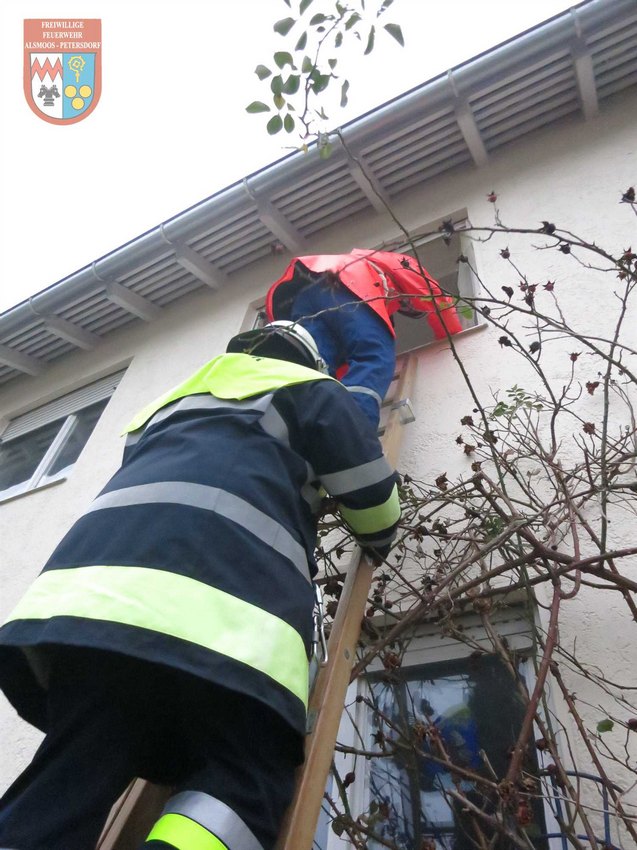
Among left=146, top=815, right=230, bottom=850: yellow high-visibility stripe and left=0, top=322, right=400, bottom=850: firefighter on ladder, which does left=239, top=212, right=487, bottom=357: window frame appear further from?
left=146, top=815, right=230, bottom=850: yellow high-visibility stripe

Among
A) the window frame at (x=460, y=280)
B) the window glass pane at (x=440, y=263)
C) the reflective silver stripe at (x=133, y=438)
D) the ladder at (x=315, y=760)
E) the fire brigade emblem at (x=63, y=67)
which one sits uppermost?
the fire brigade emblem at (x=63, y=67)

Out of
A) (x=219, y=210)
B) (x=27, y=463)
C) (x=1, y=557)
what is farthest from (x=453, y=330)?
(x=27, y=463)

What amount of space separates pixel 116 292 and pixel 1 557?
2.31 meters

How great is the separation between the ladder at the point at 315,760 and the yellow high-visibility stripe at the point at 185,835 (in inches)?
7.9

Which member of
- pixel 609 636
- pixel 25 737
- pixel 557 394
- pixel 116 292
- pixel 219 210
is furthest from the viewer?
pixel 116 292

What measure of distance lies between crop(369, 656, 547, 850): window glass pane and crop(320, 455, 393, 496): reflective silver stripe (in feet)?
2.17

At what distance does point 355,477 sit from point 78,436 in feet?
14.2

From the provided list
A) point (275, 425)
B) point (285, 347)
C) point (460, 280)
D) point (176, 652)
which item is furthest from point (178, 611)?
point (460, 280)

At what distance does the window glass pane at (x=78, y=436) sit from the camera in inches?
204

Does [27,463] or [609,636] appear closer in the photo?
[609,636]

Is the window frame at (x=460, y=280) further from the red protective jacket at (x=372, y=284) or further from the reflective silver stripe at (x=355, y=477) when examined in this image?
the reflective silver stripe at (x=355, y=477)

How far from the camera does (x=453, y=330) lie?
134 inches

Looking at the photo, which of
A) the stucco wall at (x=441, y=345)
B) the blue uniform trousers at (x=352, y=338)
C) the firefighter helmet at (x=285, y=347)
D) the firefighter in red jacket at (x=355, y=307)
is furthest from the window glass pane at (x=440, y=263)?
the firefighter helmet at (x=285, y=347)

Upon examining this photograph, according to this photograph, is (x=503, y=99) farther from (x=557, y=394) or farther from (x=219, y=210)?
(x=557, y=394)
